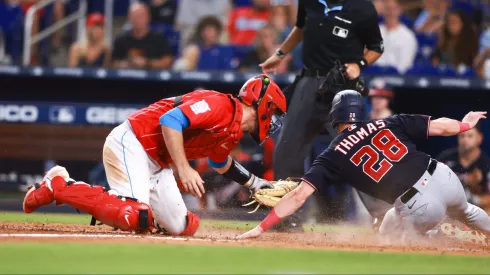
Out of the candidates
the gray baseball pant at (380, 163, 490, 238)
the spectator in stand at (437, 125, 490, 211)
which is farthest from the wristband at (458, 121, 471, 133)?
the spectator in stand at (437, 125, 490, 211)

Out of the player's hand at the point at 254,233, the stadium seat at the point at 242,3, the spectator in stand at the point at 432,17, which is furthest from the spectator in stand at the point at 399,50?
the player's hand at the point at 254,233

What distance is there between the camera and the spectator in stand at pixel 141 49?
35.3ft

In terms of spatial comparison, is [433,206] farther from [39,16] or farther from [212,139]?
[39,16]

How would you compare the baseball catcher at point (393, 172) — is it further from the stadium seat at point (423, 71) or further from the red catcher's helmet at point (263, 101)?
the stadium seat at point (423, 71)

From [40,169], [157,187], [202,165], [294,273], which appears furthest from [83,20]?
[294,273]

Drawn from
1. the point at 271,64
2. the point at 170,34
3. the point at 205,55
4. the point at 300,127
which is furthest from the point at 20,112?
the point at 300,127

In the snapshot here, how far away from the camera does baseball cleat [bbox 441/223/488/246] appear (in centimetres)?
616

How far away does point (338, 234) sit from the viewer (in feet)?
22.6

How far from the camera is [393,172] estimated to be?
5840mm

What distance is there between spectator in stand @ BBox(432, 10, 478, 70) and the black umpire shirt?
3.58m

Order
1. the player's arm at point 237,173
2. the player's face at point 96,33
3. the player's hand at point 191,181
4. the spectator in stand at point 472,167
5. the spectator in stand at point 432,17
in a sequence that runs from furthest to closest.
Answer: the spectator in stand at point 432,17, the player's face at point 96,33, the spectator in stand at point 472,167, the player's arm at point 237,173, the player's hand at point 191,181

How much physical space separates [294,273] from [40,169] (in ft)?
23.7

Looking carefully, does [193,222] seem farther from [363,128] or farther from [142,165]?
[363,128]

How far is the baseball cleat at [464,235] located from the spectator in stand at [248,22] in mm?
5598
